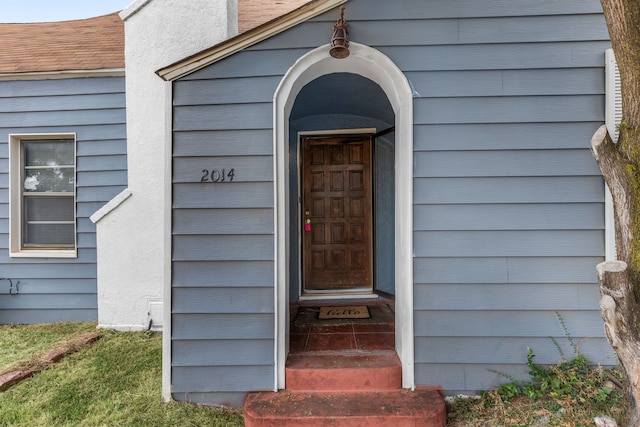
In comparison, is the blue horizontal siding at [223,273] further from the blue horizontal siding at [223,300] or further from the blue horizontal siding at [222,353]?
the blue horizontal siding at [222,353]

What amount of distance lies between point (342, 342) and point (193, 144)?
1.75 meters

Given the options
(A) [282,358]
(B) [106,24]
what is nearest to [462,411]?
(A) [282,358]

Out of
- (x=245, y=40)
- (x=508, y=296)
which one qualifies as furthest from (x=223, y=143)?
(x=508, y=296)

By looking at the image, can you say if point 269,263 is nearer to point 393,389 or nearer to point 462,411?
point 393,389

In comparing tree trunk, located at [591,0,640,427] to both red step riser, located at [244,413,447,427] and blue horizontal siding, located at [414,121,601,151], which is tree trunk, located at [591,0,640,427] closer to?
blue horizontal siding, located at [414,121,601,151]

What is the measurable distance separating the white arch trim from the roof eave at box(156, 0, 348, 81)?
0.22m

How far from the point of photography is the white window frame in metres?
3.25

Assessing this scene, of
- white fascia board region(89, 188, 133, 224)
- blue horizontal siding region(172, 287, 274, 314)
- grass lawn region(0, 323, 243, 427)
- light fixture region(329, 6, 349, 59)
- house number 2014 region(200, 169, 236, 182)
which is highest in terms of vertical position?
light fixture region(329, 6, 349, 59)

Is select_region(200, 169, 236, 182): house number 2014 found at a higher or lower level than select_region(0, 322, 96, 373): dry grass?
higher

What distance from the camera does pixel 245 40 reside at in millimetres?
2014

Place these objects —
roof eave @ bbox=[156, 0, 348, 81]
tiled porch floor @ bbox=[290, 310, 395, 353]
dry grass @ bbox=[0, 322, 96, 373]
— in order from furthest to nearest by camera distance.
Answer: dry grass @ bbox=[0, 322, 96, 373], tiled porch floor @ bbox=[290, 310, 395, 353], roof eave @ bbox=[156, 0, 348, 81]

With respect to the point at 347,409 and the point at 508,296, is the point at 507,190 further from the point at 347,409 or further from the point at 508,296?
the point at 347,409

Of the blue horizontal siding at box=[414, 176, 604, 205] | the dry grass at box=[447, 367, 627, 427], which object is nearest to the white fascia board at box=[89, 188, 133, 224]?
the blue horizontal siding at box=[414, 176, 604, 205]

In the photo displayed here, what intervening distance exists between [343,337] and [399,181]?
1259 mm
